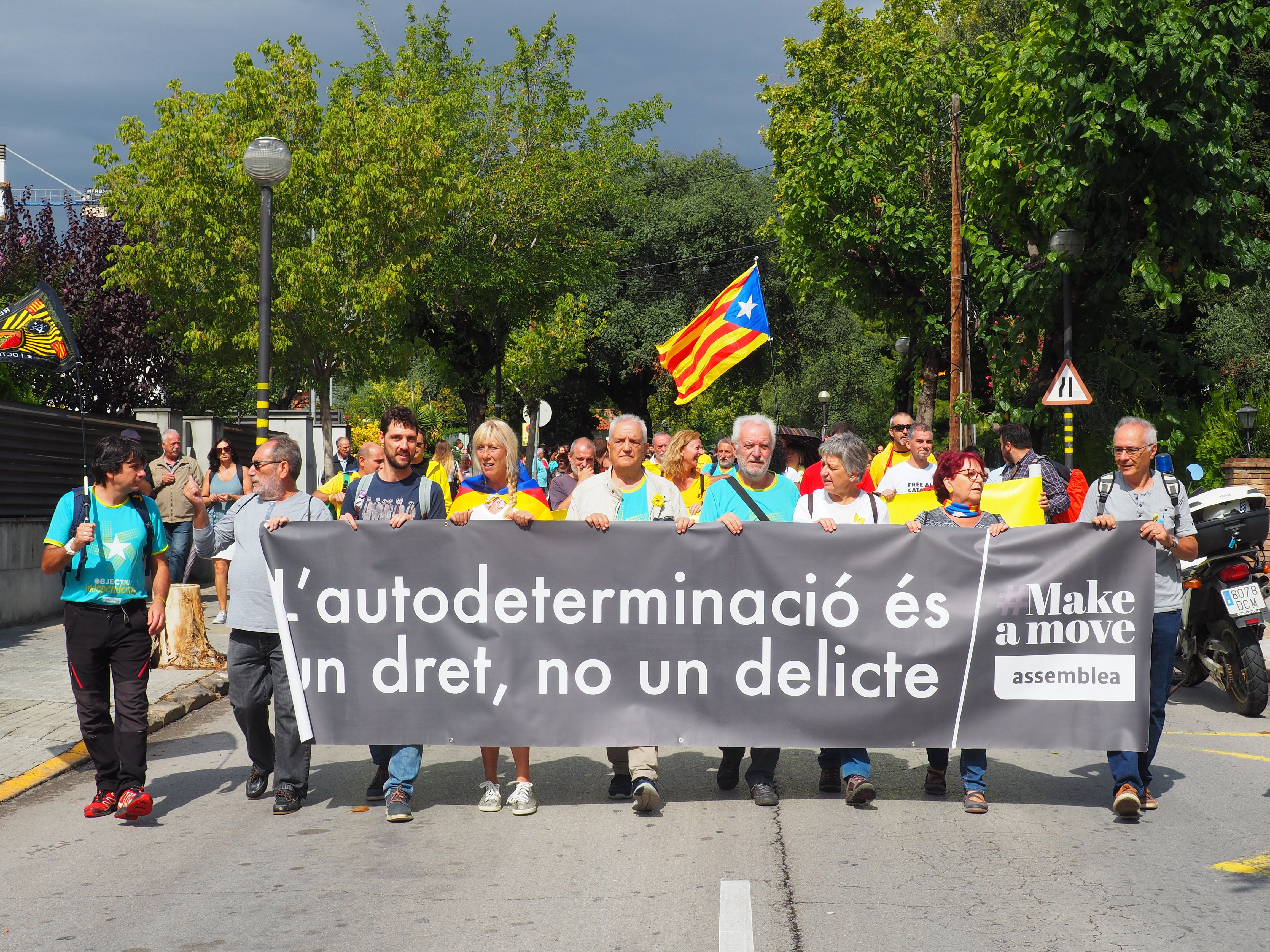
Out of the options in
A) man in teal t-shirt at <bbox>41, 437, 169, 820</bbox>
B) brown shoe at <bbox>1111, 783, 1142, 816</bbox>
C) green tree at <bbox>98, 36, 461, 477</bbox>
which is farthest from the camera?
green tree at <bbox>98, 36, 461, 477</bbox>

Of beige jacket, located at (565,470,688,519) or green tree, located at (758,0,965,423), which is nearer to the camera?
beige jacket, located at (565,470,688,519)

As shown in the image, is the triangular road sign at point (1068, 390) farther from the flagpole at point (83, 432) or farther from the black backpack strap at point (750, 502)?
the flagpole at point (83, 432)

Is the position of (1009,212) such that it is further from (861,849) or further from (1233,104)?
(861,849)

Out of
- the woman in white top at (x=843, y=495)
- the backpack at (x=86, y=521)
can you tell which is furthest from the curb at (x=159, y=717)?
the woman in white top at (x=843, y=495)

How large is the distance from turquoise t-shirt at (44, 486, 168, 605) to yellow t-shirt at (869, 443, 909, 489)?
5.83 metres

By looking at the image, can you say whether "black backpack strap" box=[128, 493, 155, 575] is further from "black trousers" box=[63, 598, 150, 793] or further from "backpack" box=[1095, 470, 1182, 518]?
"backpack" box=[1095, 470, 1182, 518]

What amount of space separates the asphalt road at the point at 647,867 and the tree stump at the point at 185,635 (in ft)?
10.9

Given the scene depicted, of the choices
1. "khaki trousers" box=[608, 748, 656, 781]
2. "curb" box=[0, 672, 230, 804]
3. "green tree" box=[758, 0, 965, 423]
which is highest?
"green tree" box=[758, 0, 965, 423]

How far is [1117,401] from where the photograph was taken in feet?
74.8

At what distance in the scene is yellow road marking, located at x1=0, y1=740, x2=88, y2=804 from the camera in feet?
21.8

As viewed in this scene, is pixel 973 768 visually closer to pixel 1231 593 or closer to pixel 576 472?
pixel 1231 593

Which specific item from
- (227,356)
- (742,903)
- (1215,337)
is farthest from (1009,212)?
(742,903)

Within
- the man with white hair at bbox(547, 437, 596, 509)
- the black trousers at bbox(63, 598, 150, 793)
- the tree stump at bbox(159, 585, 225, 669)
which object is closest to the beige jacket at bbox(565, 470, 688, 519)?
the black trousers at bbox(63, 598, 150, 793)

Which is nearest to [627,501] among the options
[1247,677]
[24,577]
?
[1247,677]
